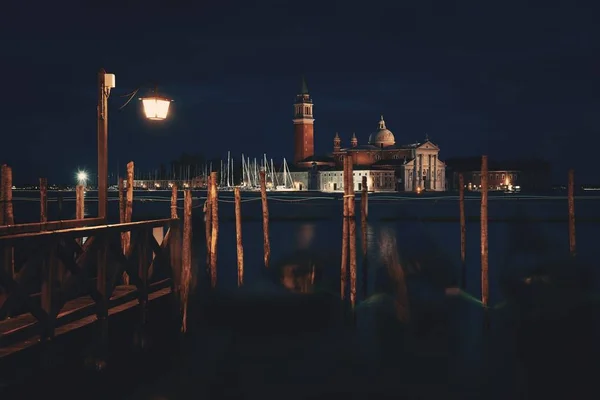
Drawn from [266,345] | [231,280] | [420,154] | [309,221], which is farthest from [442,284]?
[420,154]

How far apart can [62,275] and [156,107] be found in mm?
2806

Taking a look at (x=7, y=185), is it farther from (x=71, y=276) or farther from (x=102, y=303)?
(x=71, y=276)

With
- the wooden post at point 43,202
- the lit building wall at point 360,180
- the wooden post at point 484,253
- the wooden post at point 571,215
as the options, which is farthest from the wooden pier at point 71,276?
the lit building wall at point 360,180

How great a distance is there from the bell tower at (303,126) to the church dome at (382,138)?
39.1 ft

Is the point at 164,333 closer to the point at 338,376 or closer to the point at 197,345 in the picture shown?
the point at 197,345

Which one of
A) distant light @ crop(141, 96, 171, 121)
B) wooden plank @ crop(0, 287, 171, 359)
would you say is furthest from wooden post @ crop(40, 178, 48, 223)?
distant light @ crop(141, 96, 171, 121)

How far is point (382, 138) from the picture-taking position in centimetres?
13300

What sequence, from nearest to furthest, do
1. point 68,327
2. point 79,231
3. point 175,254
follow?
1. point 79,231
2. point 68,327
3. point 175,254

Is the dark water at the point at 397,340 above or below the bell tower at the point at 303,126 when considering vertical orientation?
below

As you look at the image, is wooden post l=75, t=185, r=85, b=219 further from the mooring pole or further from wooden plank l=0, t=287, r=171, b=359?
the mooring pole

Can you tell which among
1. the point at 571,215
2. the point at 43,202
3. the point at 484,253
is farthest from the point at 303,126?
the point at 484,253

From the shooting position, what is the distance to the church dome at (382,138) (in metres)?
133

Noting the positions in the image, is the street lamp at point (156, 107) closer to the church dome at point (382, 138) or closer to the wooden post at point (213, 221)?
the wooden post at point (213, 221)

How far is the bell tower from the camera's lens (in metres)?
128
